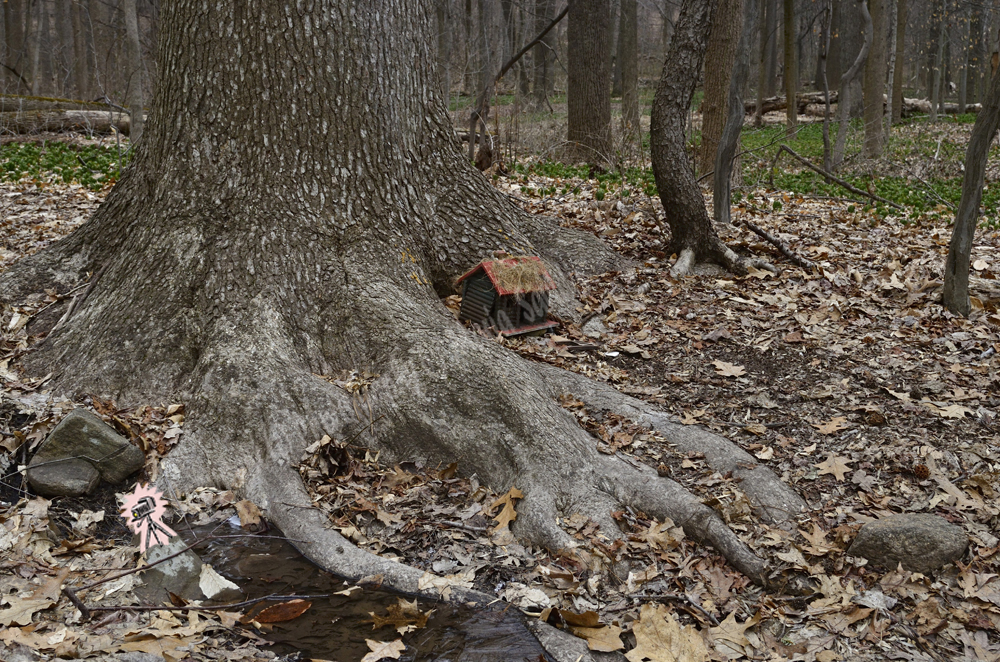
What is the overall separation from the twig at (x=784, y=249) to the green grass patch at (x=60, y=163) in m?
7.49

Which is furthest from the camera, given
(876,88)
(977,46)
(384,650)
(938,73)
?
(977,46)

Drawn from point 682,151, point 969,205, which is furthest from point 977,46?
point 682,151

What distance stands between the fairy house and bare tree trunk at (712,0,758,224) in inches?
110

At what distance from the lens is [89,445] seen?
382cm

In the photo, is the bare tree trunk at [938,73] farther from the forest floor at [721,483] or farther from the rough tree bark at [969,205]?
the rough tree bark at [969,205]

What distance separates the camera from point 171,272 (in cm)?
467

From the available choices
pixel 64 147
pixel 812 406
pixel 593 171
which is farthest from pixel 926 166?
pixel 64 147

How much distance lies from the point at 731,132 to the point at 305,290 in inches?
181

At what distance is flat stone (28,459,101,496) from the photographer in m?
A: 3.72

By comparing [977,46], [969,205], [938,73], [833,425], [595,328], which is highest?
[977,46]

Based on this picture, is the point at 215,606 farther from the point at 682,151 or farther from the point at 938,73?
the point at 938,73

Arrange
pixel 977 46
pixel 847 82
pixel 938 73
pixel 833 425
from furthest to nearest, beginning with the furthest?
pixel 977 46
pixel 938 73
pixel 847 82
pixel 833 425

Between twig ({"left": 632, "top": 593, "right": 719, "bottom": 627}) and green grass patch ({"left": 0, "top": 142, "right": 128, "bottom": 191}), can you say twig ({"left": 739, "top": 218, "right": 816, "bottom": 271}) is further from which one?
green grass patch ({"left": 0, "top": 142, "right": 128, "bottom": 191})

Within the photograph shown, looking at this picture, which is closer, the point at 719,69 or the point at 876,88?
the point at 719,69
